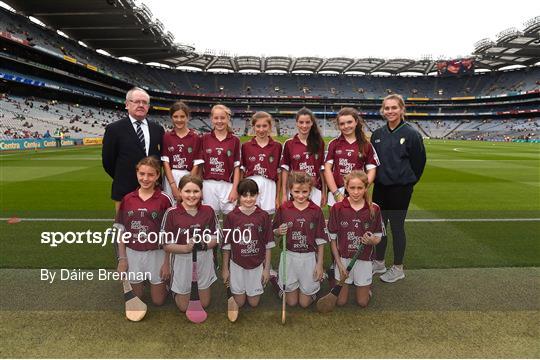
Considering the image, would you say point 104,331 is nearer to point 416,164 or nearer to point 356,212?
point 356,212

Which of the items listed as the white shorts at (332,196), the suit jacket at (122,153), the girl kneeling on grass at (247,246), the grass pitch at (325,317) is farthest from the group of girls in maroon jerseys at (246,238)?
the white shorts at (332,196)

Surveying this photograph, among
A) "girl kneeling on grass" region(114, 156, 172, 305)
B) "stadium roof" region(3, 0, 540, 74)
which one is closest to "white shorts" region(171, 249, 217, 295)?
→ "girl kneeling on grass" region(114, 156, 172, 305)

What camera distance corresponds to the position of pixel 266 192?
445 cm

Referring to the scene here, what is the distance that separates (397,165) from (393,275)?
1.36 meters

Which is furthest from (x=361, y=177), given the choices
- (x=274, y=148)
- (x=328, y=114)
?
(x=328, y=114)

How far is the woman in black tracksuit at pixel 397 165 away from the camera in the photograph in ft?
13.3

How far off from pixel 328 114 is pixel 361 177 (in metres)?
78.4

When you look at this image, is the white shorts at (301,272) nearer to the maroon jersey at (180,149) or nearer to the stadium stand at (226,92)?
the maroon jersey at (180,149)

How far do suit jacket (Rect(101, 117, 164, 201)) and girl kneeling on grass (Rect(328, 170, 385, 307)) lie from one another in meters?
2.36

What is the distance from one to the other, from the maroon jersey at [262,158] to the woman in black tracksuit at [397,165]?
1319 millimetres

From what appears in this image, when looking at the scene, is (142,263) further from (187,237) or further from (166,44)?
(166,44)

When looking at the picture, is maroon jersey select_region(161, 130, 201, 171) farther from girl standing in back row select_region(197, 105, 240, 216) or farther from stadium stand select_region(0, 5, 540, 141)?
stadium stand select_region(0, 5, 540, 141)

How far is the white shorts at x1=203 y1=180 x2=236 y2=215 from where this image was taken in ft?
14.6

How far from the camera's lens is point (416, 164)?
410 cm
